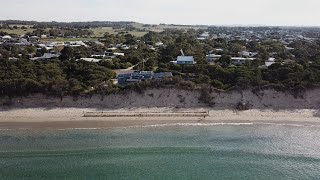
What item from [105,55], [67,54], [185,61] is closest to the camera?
[185,61]

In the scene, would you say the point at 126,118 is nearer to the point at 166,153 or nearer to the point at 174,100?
the point at 174,100

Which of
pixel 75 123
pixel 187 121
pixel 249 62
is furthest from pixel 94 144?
pixel 249 62

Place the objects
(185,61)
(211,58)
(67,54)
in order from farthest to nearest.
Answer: (211,58) → (67,54) → (185,61)

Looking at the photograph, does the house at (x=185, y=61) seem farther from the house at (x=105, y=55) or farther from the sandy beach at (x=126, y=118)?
the sandy beach at (x=126, y=118)

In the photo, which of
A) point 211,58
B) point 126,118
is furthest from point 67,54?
point 126,118

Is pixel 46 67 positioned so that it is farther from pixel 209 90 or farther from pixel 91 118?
pixel 209 90

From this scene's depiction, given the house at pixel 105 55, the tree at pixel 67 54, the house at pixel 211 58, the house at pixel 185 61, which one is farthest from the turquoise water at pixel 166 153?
the house at pixel 105 55

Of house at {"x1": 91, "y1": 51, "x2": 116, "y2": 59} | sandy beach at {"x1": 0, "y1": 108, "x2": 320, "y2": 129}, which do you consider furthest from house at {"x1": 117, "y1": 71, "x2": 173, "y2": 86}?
house at {"x1": 91, "y1": 51, "x2": 116, "y2": 59}
